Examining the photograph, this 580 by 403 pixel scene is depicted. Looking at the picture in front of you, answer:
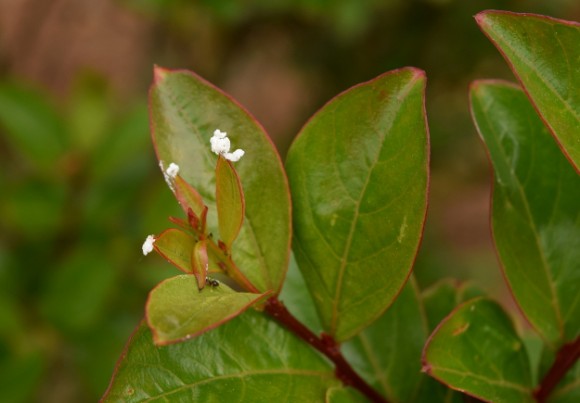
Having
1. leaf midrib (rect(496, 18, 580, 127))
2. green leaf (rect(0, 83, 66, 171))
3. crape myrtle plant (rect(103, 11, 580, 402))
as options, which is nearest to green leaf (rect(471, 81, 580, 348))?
crape myrtle plant (rect(103, 11, 580, 402))

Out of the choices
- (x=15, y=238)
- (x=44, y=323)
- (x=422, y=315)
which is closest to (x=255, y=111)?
(x=15, y=238)

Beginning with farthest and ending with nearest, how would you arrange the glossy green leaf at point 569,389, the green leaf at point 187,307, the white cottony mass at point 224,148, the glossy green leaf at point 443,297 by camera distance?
the glossy green leaf at point 443,297 → the glossy green leaf at point 569,389 → the white cottony mass at point 224,148 → the green leaf at point 187,307

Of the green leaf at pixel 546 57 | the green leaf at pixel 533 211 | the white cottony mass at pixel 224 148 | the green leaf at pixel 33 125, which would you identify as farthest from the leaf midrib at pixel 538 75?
the green leaf at pixel 33 125

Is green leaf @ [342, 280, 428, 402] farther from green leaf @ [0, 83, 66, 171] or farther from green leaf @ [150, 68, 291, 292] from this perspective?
green leaf @ [0, 83, 66, 171]

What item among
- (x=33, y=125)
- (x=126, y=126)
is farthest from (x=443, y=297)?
(x=33, y=125)

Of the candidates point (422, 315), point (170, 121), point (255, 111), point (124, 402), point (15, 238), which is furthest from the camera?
point (255, 111)

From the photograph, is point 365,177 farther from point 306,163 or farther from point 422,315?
point 422,315

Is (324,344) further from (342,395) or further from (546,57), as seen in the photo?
(546,57)

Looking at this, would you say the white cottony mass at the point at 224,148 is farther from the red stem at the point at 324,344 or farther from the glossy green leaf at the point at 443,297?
the glossy green leaf at the point at 443,297
